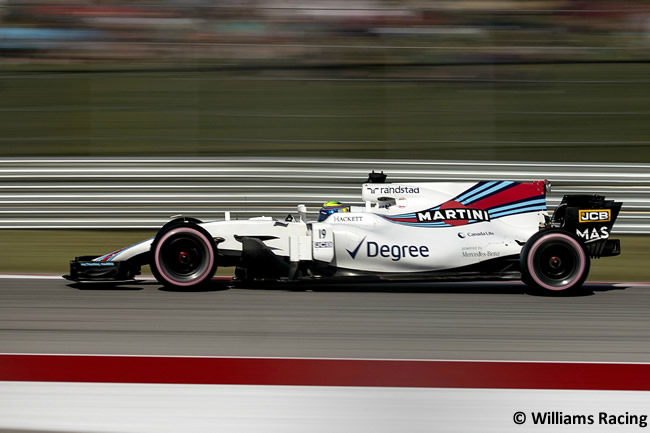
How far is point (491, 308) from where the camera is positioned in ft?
20.9

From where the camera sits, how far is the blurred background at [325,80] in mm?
11305

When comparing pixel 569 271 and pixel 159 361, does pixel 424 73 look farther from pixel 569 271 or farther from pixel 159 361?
pixel 159 361

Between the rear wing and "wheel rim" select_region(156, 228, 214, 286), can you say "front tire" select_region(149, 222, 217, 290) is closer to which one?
"wheel rim" select_region(156, 228, 214, 286)

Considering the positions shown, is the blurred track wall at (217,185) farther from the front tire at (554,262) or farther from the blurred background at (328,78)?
the front tire at (554,262)

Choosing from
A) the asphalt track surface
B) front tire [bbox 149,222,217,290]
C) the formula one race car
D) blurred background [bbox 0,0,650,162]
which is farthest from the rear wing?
blurred background [bbox 0,0,650,162]

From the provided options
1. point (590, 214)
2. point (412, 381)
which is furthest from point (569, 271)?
point (412, 381)

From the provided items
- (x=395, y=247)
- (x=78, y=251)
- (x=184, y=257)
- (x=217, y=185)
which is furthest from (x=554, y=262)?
(x=78, y=251)

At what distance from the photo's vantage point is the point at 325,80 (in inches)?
466

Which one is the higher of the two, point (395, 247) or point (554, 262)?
point (395, 247)

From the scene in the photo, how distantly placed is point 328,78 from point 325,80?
71 mm

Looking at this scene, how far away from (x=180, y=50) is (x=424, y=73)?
345 centimetres

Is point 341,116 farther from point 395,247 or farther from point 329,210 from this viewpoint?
point 395,247

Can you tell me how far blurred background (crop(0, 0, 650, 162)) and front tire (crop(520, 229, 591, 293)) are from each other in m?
4.62

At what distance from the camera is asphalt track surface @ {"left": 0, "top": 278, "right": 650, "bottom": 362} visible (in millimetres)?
4957
